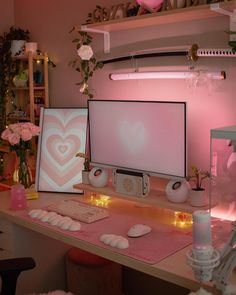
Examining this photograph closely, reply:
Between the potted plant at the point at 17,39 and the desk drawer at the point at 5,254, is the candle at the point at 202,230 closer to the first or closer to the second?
the desk drawer at the point at 5,254

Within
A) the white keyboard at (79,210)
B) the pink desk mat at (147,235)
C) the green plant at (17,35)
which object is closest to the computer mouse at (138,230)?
the pink desk mat at (147,235)

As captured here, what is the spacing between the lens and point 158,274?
1.71 metres

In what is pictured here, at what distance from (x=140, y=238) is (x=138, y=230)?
44mm

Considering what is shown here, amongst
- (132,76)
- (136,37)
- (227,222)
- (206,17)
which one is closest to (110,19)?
(136,37)

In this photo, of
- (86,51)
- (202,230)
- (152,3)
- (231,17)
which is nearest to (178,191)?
(202,230)

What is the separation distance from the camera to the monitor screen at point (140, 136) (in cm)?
217

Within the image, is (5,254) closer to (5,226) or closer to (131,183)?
(5,226)

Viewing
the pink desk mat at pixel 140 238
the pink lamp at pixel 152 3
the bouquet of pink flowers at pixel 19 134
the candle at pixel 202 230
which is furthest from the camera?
the bouquet of pink flowers at pixel 19 134

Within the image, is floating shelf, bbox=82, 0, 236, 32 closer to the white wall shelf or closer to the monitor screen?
the white wall shelf

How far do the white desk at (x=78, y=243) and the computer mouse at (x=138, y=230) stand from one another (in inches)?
Answer: 7.1

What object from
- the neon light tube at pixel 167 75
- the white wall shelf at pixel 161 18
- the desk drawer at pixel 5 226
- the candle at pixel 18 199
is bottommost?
the desk drawer at pixel 5 226

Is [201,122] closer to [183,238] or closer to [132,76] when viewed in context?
[132,76]

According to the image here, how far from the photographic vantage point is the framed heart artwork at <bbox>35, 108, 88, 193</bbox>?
2865mm

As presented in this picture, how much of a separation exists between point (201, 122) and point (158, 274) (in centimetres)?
93
